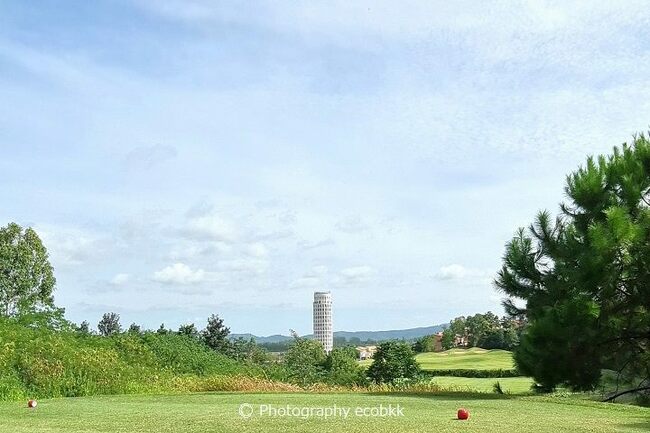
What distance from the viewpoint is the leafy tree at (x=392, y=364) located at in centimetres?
1909

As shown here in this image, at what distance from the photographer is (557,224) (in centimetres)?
1510

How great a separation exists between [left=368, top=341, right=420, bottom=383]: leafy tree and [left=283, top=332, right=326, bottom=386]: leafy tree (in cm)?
156

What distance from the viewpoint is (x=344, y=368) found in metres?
21.2

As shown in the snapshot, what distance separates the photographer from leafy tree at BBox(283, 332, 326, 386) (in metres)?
19.0

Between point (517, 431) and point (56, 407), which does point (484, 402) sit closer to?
point (517, 431)

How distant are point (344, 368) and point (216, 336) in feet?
24.5

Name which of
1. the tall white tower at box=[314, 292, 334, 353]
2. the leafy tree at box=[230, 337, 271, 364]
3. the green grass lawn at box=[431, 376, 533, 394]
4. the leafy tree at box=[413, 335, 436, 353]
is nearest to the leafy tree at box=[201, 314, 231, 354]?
the leafy tree at box=[230, 337, 271, 364]

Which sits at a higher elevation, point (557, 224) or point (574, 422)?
point (557, 224)

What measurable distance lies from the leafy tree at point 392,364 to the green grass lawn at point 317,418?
20.6 feet

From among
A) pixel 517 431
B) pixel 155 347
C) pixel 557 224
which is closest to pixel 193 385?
pixel 155 347

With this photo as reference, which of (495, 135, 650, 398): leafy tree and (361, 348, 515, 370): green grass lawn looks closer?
(495, 135, 650, 398): leafy tree

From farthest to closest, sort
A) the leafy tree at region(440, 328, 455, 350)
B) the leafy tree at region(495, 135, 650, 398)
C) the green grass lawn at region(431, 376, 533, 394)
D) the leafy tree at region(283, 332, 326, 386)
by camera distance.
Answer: the leafy tree at region(440, 328, 455, 350)
the leafy tree at region(283, 332, 326, 386)
the green grass lawn at region(431, 376, 533, 394)
the leafy tree at region(495, 135, 650, 398)

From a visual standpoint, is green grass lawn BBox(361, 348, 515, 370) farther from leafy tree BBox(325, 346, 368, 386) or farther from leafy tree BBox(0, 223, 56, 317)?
leafy tree BBox(0, 223, 56, 317)

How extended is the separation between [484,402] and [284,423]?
4332 mm
